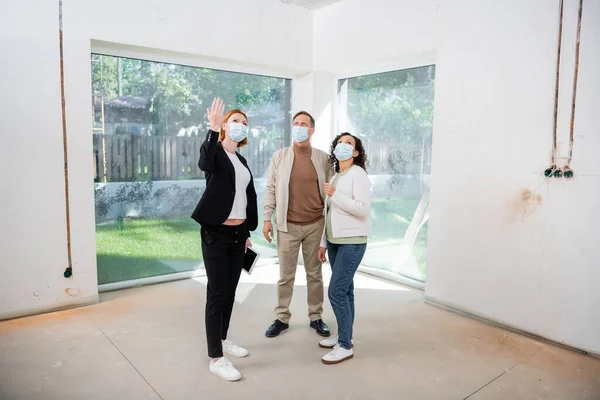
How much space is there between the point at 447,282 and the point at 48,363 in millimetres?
2985

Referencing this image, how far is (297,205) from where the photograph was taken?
316 cm

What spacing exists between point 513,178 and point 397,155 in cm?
142

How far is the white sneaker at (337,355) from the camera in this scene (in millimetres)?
2805

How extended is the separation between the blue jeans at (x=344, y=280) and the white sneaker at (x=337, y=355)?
0.20 feet

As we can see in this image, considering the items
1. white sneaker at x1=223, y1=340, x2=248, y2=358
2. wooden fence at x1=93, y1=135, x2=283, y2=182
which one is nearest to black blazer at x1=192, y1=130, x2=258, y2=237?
white sneaker at x1=223, y1=340, x2=248, y2=358

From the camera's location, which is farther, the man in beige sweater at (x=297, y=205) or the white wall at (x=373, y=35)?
the white wall at (x=373, y=35)

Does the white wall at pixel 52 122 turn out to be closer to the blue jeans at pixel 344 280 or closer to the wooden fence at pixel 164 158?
the wooden fence at pixel 164 158

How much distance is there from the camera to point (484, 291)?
3523 millimetres

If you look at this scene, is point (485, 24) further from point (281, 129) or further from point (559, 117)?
point (281, 129)

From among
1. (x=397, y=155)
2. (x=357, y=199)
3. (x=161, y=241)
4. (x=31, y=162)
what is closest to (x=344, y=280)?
(x=357, y=199)

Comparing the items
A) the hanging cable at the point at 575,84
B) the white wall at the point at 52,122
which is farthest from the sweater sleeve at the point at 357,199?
the white wall at the point at 52,122

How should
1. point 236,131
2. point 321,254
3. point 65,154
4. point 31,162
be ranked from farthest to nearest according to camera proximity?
point 65,154 < point 31,162 < point 321,254 < point 236,131

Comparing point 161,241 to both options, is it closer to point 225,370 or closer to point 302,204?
point 302,204

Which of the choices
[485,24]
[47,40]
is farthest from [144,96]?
[485,24]
